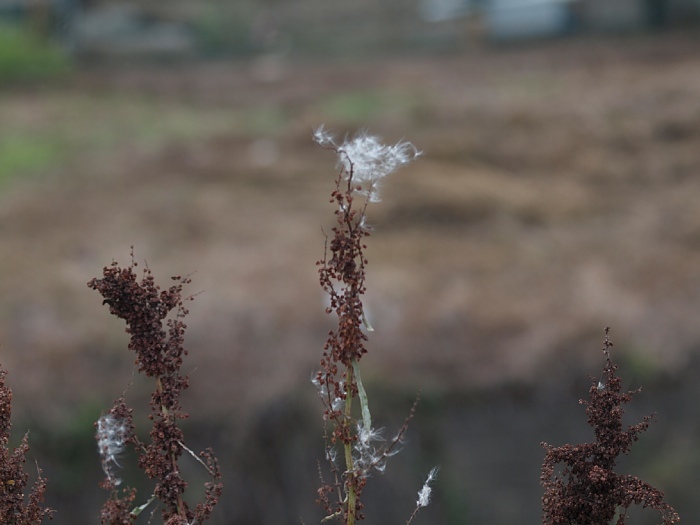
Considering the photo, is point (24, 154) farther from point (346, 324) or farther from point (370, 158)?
point (346, 324)

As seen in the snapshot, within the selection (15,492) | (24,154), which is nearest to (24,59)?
(24,154)

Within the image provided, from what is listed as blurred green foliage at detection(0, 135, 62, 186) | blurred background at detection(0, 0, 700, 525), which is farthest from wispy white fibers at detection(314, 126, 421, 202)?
blurred green foliage at detection(0, 135, 62, 186)

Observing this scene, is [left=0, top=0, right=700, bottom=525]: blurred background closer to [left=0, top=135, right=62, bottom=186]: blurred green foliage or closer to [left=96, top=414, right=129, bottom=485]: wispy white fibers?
[left=0, top=135, right=62, bottom=186]: blurred green foliage

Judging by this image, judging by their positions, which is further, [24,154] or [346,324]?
[24,154]

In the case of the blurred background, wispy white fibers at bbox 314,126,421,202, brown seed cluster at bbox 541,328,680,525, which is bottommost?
brown seed cluster at bbox 541,328,680,525

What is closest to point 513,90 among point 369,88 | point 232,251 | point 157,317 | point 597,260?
point 369,88

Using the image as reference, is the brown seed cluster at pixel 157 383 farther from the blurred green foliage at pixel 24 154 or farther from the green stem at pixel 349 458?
the blurred green foliage at pixel 24 154
